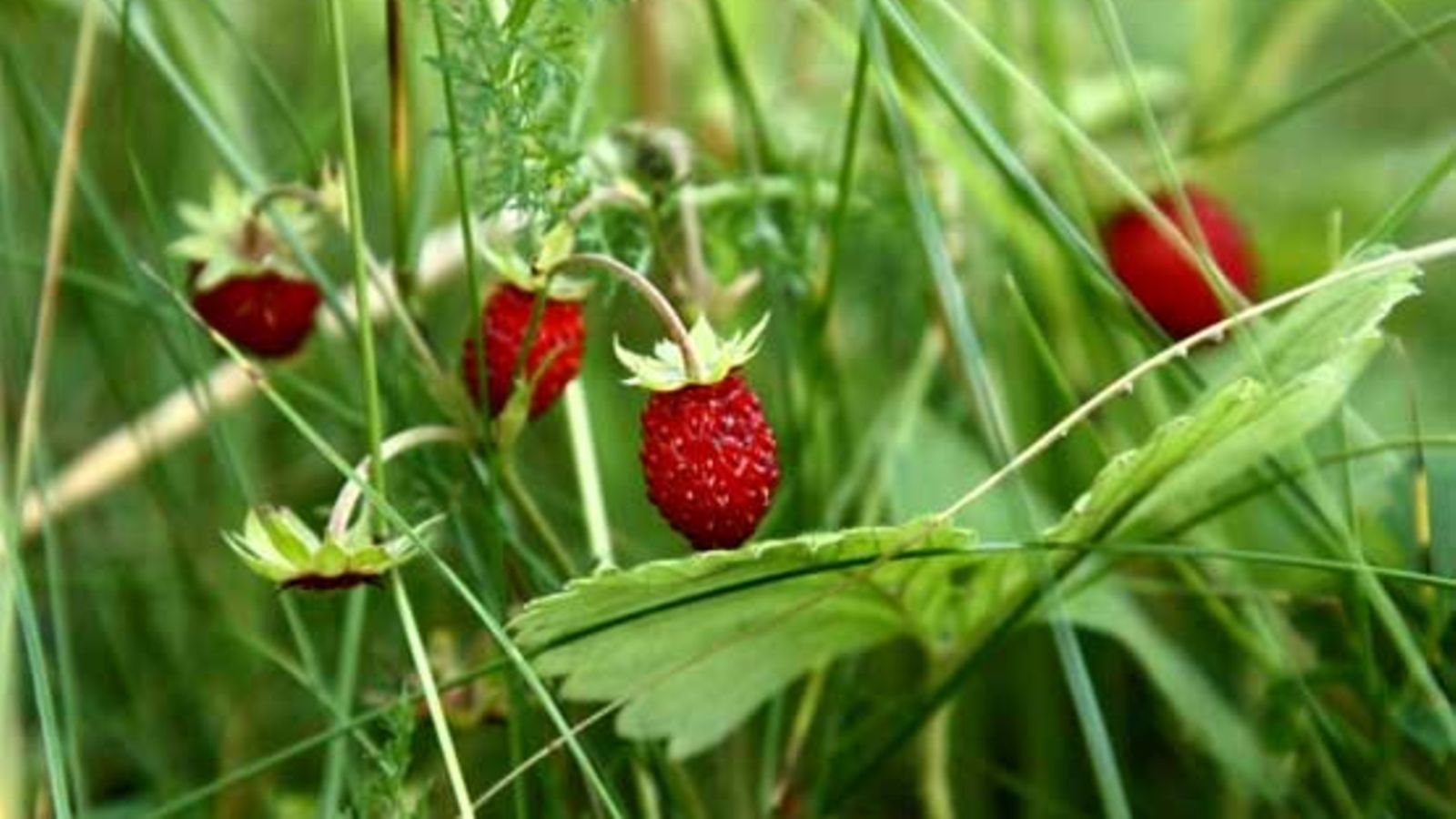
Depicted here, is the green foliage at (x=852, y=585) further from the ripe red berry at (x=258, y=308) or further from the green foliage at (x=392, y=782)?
the ripe red berry at (x=258, y=308)

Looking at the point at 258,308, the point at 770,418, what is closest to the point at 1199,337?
the point at 258,308

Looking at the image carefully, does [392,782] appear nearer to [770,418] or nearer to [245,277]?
[245,277]

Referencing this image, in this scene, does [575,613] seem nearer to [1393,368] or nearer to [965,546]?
[965,546]

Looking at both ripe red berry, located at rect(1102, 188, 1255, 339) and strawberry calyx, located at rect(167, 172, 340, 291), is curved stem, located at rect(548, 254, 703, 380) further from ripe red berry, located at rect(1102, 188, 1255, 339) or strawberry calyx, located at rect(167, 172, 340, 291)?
ripe red berry, located at rect(1102, 188, 1255, 339)

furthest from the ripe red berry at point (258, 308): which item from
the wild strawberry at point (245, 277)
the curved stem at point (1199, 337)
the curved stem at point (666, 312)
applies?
the curved stem at point (1199, 337)

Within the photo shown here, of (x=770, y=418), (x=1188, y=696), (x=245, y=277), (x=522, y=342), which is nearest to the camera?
(x=522, y=342)

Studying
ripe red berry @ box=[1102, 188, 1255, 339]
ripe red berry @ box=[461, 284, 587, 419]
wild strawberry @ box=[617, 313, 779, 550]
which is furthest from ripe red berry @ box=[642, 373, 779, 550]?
ripe red berry @ box=[1102, 188, 1255, 339]
